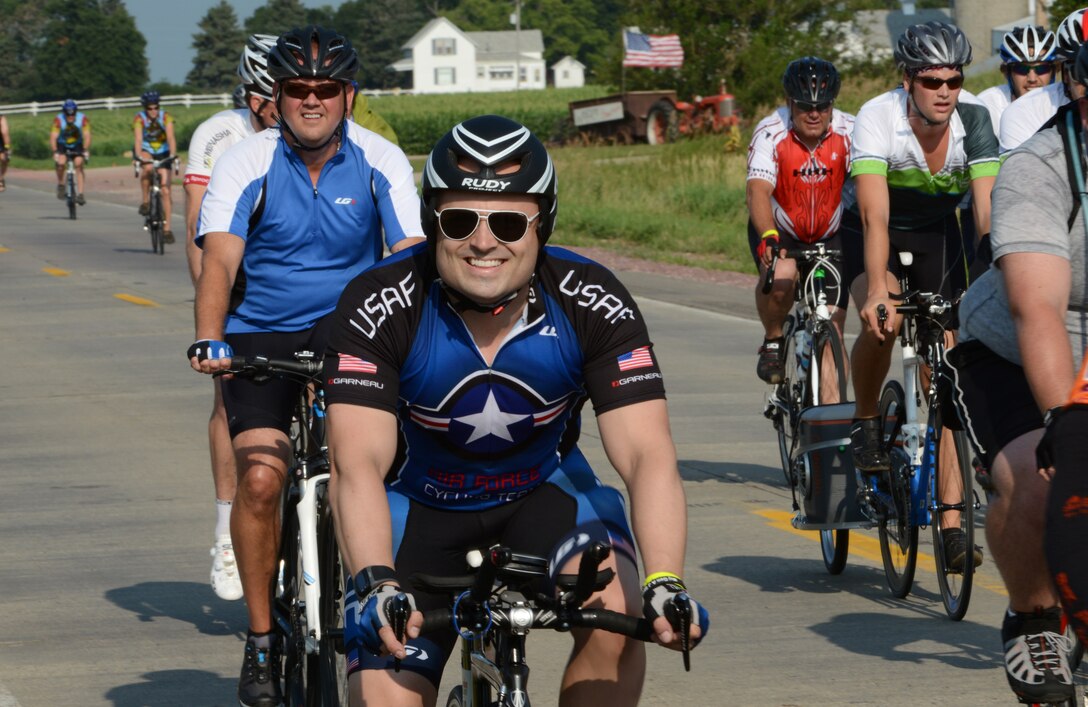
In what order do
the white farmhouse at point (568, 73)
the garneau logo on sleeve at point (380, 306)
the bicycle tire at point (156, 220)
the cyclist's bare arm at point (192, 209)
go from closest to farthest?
the garneau logo on sleeve at point (380, 306) → the cyclist's bare arm at point (192, 209) → the bicycle tire at point (156, 220) → the white farmhouse at point (568, 73)

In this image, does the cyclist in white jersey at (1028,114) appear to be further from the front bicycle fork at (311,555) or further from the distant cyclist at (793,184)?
the front bicycle fork at (311,555)

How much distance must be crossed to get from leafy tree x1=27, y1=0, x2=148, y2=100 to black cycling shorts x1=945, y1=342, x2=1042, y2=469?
468 feet

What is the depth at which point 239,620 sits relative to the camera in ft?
24.9

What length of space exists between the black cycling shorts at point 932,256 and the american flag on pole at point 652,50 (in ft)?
144

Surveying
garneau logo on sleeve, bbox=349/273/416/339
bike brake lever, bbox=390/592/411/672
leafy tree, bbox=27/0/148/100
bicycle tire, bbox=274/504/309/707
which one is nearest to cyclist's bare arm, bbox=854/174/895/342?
bicycle tire, bbox=274/504/309/707

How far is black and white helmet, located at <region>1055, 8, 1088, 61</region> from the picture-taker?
18.3 ft

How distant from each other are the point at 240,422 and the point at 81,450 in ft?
19.8

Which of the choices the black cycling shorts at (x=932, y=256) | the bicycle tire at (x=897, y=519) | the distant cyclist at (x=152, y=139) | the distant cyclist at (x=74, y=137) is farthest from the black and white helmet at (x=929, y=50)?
the distant cyclist at (x=74, y=137)

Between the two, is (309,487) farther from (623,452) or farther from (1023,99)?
(1023,99)

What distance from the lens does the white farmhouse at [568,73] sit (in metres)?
181

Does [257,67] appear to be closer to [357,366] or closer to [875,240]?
[875,240]

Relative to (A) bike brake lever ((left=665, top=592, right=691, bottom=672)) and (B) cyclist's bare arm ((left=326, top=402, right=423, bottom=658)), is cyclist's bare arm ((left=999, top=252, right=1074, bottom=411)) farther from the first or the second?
(B) cyclist's bare arm ((left=326, top=402, right=423, bottom=658))

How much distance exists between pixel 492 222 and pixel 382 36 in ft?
570

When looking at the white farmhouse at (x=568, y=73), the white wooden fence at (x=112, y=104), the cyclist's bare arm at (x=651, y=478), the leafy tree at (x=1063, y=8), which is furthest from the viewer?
the white farmhouse at (x=568, y=73)
